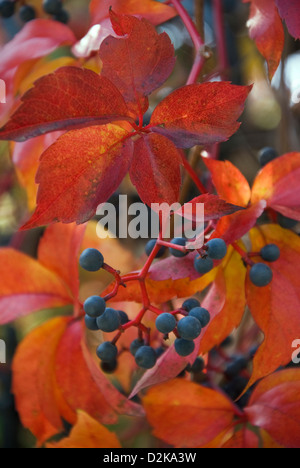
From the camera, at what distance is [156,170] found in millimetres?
361

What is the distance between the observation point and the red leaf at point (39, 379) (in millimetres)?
571

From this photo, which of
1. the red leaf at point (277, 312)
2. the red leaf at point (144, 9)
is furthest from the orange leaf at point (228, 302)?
the red leaf at point (144, 9)

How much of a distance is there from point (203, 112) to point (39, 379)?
1.27 ft

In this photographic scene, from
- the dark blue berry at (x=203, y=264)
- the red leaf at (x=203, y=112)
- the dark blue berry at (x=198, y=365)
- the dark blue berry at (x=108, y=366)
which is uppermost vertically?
the red leaf at (x=203, y=112)

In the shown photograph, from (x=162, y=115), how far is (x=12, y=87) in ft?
0.91

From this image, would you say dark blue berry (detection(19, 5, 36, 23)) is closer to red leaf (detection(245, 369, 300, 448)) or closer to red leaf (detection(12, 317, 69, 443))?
red leaf (detection(12, 317, 69, 443))

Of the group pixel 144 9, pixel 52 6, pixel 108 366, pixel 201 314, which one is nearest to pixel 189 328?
pixel 201 314

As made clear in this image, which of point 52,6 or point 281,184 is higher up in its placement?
point 52,6

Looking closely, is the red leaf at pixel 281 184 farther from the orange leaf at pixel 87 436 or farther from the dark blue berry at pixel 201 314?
the orange leaf at pixel 87 436

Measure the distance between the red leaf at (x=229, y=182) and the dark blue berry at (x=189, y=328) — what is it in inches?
5.2

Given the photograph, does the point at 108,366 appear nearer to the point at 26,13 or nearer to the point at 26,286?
the point at 26,286

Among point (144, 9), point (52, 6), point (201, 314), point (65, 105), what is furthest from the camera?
point (52, 6)
